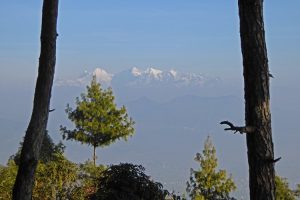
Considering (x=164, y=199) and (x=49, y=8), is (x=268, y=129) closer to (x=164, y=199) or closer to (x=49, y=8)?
(x=49, y=8)

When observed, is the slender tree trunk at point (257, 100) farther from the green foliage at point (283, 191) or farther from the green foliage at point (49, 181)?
the green foliage at point (283, 191)

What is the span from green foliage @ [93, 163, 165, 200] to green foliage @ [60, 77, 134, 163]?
12354 mm

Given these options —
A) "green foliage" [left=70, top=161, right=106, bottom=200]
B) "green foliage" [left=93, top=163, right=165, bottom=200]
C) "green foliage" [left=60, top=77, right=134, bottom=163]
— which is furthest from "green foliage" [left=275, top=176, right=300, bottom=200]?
"green foliage" [left=93, top=163, right=165, bottom=200]

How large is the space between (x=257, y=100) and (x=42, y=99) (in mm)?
2861

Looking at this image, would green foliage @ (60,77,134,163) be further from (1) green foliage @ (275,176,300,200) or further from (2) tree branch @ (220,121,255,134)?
(2) tree branch @ (220,121,255,134)

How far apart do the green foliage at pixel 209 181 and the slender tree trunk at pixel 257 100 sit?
77.2ft

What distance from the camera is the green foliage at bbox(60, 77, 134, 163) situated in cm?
2588

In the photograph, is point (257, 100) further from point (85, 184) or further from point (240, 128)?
point (85, 184)

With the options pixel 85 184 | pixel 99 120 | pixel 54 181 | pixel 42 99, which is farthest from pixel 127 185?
pixel 99 120

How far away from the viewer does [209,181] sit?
29.6 metres

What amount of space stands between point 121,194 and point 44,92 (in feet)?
19.2

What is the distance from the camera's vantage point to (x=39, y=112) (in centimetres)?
718

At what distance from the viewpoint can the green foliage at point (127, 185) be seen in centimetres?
1266

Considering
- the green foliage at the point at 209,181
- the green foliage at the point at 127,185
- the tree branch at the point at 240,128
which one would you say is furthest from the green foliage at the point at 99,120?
the tree branch at the point at 240,128
